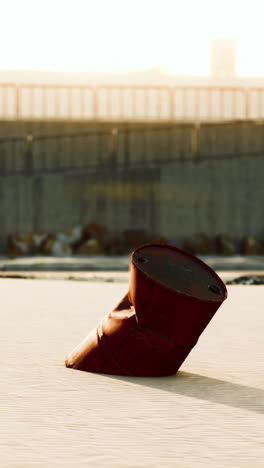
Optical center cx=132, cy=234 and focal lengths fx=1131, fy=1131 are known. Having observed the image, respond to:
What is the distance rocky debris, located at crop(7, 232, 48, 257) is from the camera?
2844 cm

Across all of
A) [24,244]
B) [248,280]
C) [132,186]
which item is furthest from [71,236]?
[248,280]

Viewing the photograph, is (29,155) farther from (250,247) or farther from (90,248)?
(250,247)

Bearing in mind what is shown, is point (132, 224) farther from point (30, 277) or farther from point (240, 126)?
point (30, 277)

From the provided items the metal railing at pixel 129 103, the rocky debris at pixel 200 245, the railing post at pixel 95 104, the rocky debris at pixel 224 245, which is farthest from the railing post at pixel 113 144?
the rocky debris at pixel 224 245

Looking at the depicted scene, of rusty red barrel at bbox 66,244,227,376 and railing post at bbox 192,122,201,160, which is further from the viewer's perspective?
railing post at bbox 192,122,201,160

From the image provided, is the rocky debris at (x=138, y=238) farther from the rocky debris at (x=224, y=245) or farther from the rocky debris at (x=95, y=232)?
the rocky debris at (x=224, y=245)

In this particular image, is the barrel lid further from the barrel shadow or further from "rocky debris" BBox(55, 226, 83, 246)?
"rocky debris" BBox(55, 226, 83, 246)

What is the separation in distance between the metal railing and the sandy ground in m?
19.3

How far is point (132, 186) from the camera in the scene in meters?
29.6

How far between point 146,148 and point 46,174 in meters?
2.74

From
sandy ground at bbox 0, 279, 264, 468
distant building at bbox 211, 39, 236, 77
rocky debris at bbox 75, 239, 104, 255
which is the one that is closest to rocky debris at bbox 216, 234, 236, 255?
rocky debris at bbox 75, 239, 104, 255

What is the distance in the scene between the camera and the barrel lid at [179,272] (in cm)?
780

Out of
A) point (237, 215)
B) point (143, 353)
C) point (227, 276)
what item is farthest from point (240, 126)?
point (143, 353)

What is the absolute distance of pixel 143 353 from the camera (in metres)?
8.00
